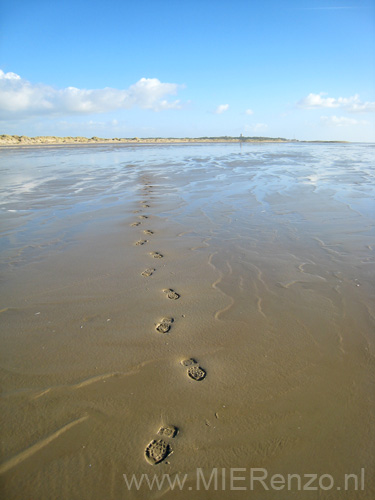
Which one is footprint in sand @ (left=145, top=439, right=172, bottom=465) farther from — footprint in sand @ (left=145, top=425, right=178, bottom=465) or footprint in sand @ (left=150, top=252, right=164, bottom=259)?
footprint in sand @ (left=150, top=252, right=164, bottom=259)

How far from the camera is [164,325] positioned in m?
3.26

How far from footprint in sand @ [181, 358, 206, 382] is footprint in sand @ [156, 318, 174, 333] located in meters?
0.52

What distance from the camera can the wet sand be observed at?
6.22ft

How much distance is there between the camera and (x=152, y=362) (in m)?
2.71

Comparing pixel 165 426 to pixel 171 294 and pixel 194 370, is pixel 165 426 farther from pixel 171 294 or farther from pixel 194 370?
pixel 171 294

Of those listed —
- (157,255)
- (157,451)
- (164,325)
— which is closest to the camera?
(157,451)

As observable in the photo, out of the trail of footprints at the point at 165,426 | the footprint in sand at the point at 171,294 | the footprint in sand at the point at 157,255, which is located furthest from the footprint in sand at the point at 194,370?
the footprint in sand at the point at 157,255

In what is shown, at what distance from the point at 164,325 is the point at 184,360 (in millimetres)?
609

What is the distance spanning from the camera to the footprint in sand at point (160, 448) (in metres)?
1.91

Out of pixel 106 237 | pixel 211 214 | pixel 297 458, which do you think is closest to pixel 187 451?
pixel 297 458

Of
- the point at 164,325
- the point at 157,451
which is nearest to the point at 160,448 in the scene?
the point at 157,451

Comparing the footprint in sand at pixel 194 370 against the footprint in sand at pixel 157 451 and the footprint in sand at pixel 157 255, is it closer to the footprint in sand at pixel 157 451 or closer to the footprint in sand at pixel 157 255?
the footprint in sand at pixel 157 451

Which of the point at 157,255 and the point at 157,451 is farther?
the point at 157,255

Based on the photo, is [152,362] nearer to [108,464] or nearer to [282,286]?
[108,464]
